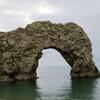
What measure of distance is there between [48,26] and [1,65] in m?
18.5

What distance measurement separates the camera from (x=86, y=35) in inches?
4313

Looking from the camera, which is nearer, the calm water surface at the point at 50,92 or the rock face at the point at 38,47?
the calm water surface at the point at 50,92

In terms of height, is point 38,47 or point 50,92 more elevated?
point 38,47

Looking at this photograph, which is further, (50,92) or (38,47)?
(38,47)

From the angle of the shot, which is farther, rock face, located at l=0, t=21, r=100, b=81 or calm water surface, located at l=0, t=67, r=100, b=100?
rock face, located at l=0, t=21, r=100, b=81

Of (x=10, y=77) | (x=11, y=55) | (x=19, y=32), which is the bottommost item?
(x=10, y=77)

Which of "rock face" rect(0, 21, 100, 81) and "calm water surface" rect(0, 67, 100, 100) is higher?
"rock face" rect(0, 21, 100, 81)

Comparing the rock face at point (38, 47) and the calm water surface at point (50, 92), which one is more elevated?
the rock face at point (38, 47)

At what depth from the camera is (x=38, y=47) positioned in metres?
102

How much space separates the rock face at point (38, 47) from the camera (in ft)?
324

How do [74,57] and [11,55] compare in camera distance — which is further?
[74,57]

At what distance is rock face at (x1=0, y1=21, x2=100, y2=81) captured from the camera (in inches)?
3893

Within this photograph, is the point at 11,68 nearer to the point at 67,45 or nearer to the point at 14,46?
the point at 14,46

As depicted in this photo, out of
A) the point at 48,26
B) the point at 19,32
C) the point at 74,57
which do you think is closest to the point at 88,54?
the point at 74,57
